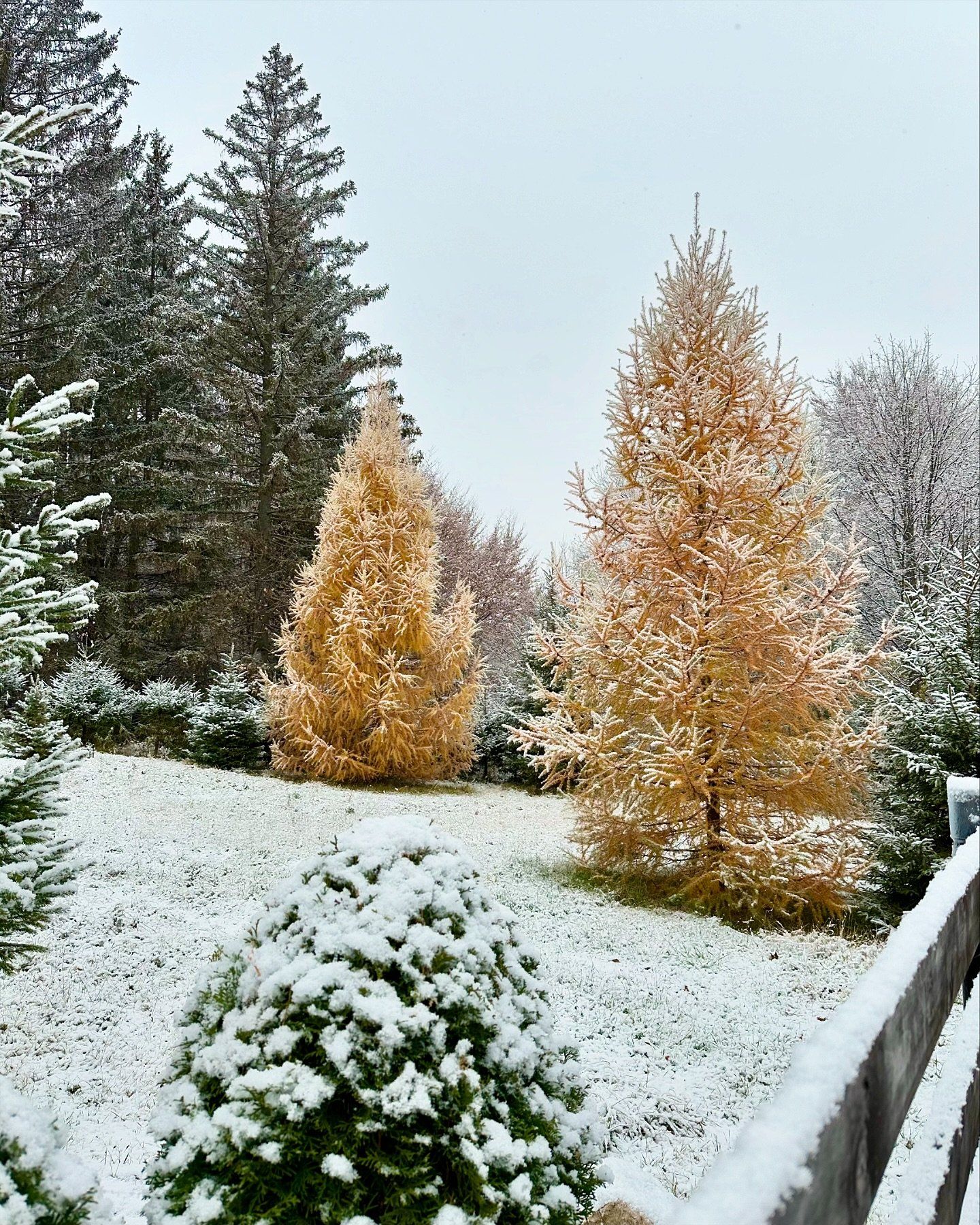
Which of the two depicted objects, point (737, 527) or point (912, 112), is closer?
point (737, 527)

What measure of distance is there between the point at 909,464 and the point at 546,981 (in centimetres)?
1500

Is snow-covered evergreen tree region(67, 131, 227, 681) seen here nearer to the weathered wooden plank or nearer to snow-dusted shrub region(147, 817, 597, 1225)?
snow-dusted shrub region(147, 817, 597, 1225)

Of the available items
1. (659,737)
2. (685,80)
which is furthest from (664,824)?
(685,80)

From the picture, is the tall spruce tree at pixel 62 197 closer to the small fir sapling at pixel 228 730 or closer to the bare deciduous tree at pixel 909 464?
the small fir sapling at pixel 228 730

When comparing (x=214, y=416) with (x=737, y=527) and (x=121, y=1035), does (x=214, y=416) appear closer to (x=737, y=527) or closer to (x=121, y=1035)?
(x=737, y=527)

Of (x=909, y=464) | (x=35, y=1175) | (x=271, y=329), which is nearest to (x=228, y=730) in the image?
(x=271, y=329)

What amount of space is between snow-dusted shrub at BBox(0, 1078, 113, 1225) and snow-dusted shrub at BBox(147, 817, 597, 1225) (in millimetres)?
358

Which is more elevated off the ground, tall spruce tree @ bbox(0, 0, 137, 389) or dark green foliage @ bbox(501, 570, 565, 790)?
tall spruce tree @ bbox(0, 0, 137, 389)

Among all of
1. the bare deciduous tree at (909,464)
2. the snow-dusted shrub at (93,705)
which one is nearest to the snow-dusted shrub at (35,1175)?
the snow-dusted shrub at (93,705)

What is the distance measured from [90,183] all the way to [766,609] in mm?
20684

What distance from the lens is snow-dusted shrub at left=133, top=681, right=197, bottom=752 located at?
46.5 feet

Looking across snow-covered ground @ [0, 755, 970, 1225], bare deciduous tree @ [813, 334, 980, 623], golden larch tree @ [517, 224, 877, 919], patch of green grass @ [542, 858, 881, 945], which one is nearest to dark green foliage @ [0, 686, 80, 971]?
snow-covered ground @ [0, 755, 970, 1225]

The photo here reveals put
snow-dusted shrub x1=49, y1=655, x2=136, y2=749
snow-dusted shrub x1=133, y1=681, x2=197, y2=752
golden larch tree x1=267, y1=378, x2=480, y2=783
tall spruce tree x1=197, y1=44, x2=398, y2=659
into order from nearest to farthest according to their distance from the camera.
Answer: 1. golden larch tree x1=267, y1=378, x2=480, y2=783
2. snow-dusted shrub x1=49, y1=655, x2=136, y2=749
3. snow-dusted shrub x1=133, y1=681, x2=197, y2=752
4. tall spruce tree x1=197, y1=44, x2=398, y2=659

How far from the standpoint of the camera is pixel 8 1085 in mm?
1220
